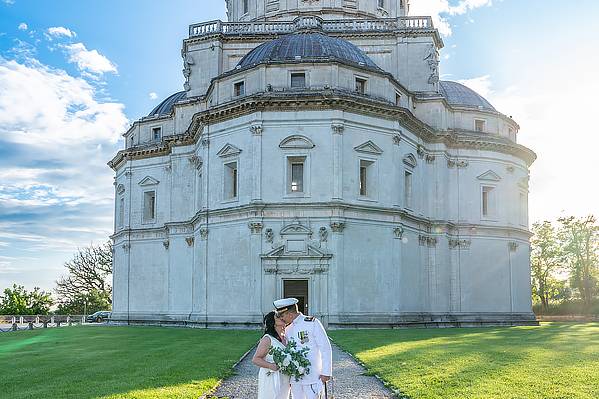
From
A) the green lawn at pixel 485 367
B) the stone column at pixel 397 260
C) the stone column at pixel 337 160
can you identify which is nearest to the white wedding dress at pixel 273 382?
the green lawn at pixel 485 367

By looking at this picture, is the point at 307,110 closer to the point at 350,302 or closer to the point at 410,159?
the point at 410,159

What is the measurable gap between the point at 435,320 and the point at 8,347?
24980mm

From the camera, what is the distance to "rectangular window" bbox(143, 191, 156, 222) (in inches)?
1928

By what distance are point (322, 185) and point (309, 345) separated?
90.0ft

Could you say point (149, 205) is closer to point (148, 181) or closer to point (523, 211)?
point (148, 181)

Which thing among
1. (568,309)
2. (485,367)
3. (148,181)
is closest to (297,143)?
(148,181)

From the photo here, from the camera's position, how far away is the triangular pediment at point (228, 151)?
126ft

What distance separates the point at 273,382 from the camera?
921 centimetres

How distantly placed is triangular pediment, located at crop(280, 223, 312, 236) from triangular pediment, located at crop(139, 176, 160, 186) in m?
15.2

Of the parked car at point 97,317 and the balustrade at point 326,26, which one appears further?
the parked car at point 97,317

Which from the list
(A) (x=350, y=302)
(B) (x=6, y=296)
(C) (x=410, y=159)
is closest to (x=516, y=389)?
(A) (x=350, y=302)

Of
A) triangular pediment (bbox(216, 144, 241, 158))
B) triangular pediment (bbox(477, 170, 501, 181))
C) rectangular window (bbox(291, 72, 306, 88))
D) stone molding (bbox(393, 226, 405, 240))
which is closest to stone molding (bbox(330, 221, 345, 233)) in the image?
stone molding (bbox(393, 226, 405, 240))

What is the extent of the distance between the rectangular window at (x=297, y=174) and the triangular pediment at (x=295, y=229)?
7.04 ft

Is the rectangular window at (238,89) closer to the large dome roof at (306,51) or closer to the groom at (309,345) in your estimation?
the large dome roof at (306,51)
